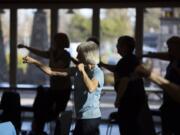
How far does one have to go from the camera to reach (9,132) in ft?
8.91

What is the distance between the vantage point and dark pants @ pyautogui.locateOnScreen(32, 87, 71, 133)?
5457mm

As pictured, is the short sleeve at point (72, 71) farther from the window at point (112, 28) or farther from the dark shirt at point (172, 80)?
the window at point (112, 28)

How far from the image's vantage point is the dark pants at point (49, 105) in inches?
215

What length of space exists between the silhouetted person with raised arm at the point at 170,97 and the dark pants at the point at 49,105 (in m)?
1.36

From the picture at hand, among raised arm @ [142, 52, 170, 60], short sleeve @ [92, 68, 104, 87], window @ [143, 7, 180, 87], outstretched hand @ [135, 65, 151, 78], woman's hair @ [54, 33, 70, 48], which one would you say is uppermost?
window @ [143, 7, 180, 87]

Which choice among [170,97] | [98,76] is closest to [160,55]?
[170,97]

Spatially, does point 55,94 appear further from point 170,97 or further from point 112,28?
point 112,28

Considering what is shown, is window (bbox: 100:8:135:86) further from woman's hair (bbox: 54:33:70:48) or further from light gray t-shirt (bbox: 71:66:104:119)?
light gray t-shirt (bbox: 71:66:104:119)

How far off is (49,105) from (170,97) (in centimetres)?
183

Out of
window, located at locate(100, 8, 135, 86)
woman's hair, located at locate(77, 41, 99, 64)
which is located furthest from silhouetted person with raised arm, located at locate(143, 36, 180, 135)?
window, located at locate(100, 8, 135, 86)

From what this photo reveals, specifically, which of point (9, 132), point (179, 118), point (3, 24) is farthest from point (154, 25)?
point (9, 132)

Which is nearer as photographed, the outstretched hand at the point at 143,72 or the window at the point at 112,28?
the outstretched hand at the point at 143,72

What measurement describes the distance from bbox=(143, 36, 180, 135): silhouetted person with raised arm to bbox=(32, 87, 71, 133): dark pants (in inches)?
53.7

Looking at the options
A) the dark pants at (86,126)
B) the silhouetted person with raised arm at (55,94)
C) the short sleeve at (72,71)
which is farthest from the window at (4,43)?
the dark pants at (86,126)
